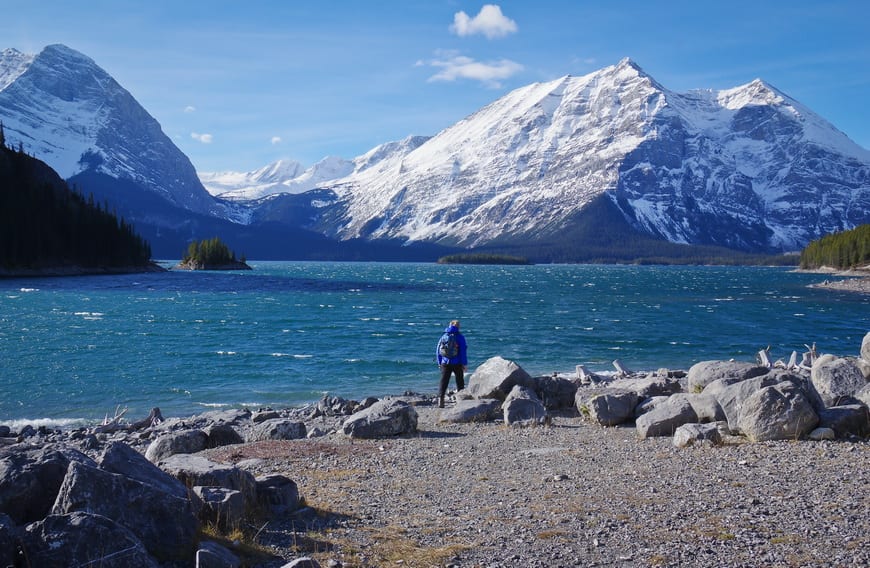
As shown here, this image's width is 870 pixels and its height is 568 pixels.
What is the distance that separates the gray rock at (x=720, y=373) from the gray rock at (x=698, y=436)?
4451 millimetres

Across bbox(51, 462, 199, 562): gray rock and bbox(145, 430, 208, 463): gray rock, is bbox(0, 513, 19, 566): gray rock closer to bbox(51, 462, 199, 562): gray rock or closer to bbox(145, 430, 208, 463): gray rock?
bbox(51, 462, 199, 562): gray rock

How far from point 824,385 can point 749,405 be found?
551cm

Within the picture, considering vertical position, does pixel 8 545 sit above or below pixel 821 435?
above

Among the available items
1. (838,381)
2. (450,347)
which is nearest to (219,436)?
(450,347)

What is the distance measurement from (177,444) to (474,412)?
976cm

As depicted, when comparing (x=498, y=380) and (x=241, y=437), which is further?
(x=498, y=380)

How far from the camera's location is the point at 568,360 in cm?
4666

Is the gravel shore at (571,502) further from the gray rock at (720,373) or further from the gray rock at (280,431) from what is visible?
the gray rock at (720,373)

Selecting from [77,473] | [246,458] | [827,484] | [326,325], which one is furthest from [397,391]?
[326,325]

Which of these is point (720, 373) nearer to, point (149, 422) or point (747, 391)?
point (747, 391)

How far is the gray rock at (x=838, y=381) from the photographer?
21141 mm

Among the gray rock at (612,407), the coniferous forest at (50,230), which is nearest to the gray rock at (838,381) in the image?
the gray rock at (612,407)

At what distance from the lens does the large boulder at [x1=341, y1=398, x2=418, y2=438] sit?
2119 cm

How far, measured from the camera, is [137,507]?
9539 millimetres
